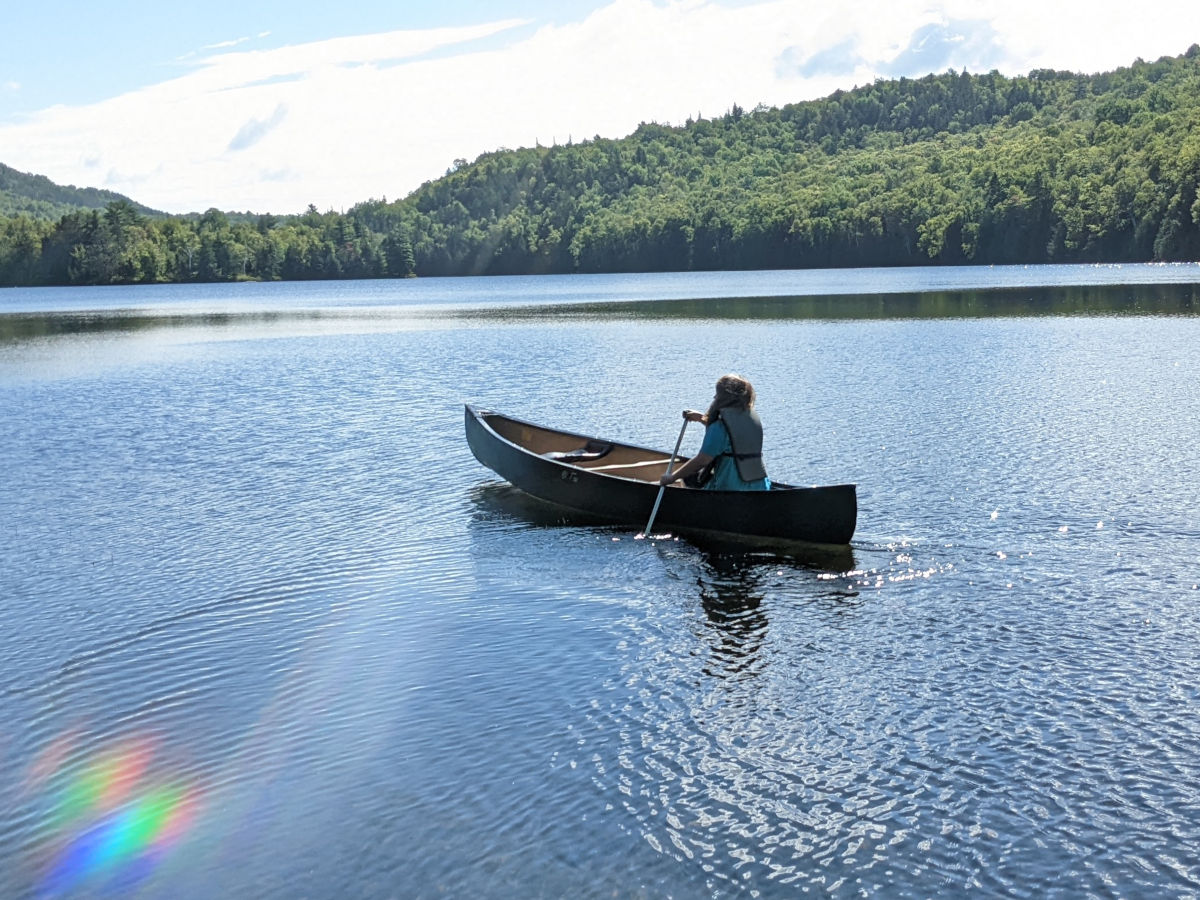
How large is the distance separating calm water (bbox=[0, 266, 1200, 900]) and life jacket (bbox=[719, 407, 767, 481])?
4.76 feet

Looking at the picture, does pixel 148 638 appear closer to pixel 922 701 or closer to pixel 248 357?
pixel 922 701

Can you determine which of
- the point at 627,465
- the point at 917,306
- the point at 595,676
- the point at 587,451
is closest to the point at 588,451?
the point at 587,451

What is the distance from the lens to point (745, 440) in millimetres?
16250

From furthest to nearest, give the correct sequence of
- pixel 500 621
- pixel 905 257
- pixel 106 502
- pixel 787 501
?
pixel 905 257
pixel 106 502
pixel 787 501
pixel 500 621

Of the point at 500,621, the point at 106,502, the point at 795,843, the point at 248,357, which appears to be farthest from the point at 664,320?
the point at 795,843

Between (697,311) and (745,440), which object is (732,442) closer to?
(745,440)

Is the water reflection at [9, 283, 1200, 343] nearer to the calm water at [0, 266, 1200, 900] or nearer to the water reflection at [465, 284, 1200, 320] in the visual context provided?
the water reflection at [465, 284, 1200, 320]

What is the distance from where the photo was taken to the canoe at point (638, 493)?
15.2 metres

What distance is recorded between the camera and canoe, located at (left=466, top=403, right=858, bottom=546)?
1523 centimetres

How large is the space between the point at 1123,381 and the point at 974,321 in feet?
86.1

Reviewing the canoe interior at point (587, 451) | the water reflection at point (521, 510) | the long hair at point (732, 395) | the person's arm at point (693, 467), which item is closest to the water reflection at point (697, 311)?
the canoe interior at point (587, 451)

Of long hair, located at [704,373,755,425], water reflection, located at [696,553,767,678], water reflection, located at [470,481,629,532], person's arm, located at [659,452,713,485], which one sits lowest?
water reflection, located at [470,481,629,532]

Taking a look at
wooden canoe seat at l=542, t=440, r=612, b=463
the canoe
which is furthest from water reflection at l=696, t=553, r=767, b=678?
wooden canoe seat at l=542, t=440, r=612, b=463

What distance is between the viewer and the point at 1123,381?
3172 cm
